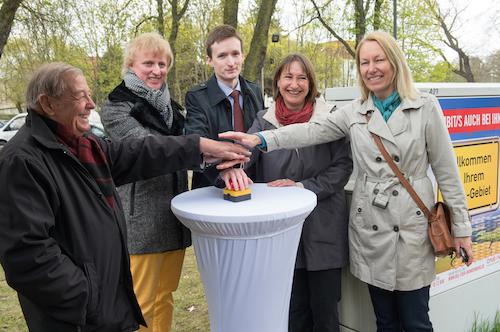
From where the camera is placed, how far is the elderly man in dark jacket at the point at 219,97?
242 centimetres

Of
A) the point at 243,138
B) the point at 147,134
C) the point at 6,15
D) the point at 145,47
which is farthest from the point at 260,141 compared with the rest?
the point at 6,15

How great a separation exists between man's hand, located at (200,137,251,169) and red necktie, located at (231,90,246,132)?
37 centimetres

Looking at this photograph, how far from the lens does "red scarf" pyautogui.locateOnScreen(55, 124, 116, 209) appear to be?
1.64m

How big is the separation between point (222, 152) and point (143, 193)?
530mm

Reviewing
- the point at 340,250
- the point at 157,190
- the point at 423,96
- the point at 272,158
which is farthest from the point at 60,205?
the point at 423,96

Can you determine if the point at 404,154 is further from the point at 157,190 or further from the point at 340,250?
the point at 157,190

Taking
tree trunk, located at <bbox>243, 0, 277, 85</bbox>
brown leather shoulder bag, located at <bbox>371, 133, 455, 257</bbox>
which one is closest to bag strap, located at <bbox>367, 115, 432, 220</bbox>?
brown leather shoulder bag, located at <bbox>371, 133, 455, 257</bbox>

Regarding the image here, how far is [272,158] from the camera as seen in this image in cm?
245

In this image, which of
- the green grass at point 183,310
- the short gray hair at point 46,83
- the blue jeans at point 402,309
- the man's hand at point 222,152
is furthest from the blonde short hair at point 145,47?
the green grass at point 183,310

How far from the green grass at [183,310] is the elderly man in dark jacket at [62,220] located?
194 cm

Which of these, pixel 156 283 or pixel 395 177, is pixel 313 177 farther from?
pixel 156 283

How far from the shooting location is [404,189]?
210cm

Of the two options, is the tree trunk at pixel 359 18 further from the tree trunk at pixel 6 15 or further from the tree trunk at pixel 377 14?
the tree trunk at pixel 6 15

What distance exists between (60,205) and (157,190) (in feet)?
2.83
